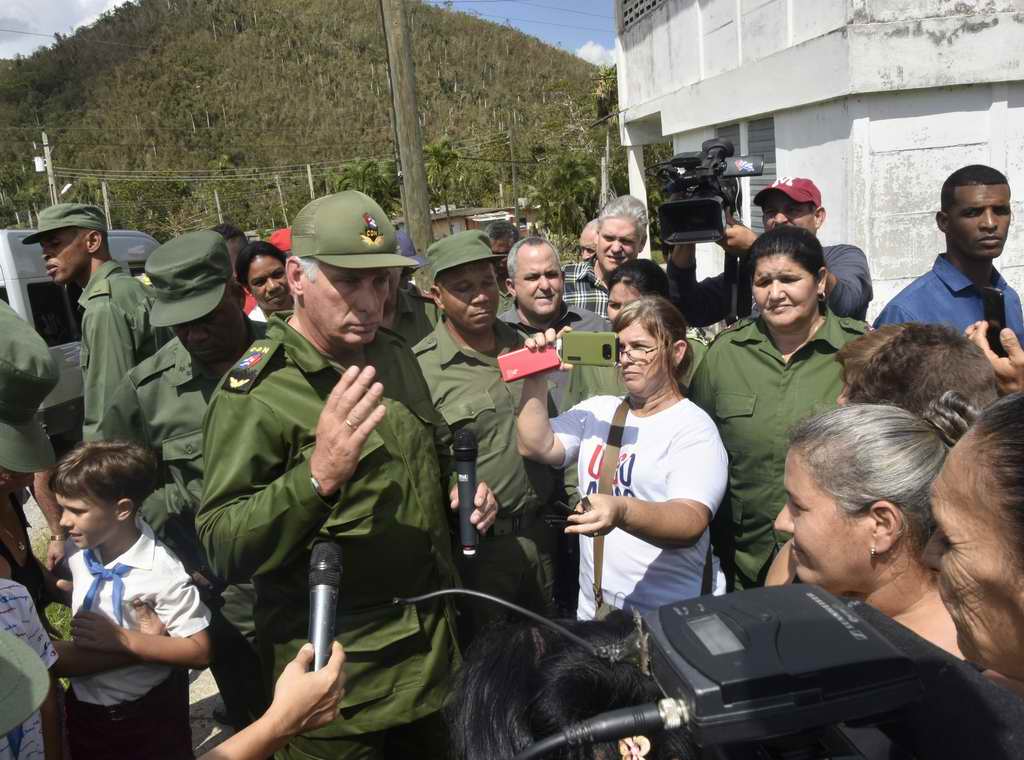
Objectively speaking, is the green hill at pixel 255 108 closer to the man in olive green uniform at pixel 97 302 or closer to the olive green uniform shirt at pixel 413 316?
the olive green uniform shirt at pixel 413 316

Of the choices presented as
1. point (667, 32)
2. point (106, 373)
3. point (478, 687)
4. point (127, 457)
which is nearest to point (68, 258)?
point (106, 373)

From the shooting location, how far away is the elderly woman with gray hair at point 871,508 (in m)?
1.50

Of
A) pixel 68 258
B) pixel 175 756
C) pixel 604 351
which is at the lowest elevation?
pixel 175 756

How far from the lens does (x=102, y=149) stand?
77.6m

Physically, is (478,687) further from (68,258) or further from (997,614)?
(68,258)

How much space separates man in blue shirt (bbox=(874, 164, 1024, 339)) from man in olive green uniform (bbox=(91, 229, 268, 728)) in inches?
102

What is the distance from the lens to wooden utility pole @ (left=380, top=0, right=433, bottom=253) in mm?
6215

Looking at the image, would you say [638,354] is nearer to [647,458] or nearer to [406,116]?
[647,458]

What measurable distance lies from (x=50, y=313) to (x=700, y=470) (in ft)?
26.3

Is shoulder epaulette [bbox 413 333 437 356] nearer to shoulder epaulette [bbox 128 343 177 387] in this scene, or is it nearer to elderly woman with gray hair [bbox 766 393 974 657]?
shoulder epaulette [bbox 128 343 177 387]

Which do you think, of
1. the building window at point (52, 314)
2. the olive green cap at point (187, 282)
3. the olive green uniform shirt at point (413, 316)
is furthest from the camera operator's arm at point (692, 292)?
the building window at point (52, 314)

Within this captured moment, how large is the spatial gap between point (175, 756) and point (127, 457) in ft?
3.14

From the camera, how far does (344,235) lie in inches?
78.0

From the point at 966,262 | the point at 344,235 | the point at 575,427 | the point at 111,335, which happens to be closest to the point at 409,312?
the point at 111,335
